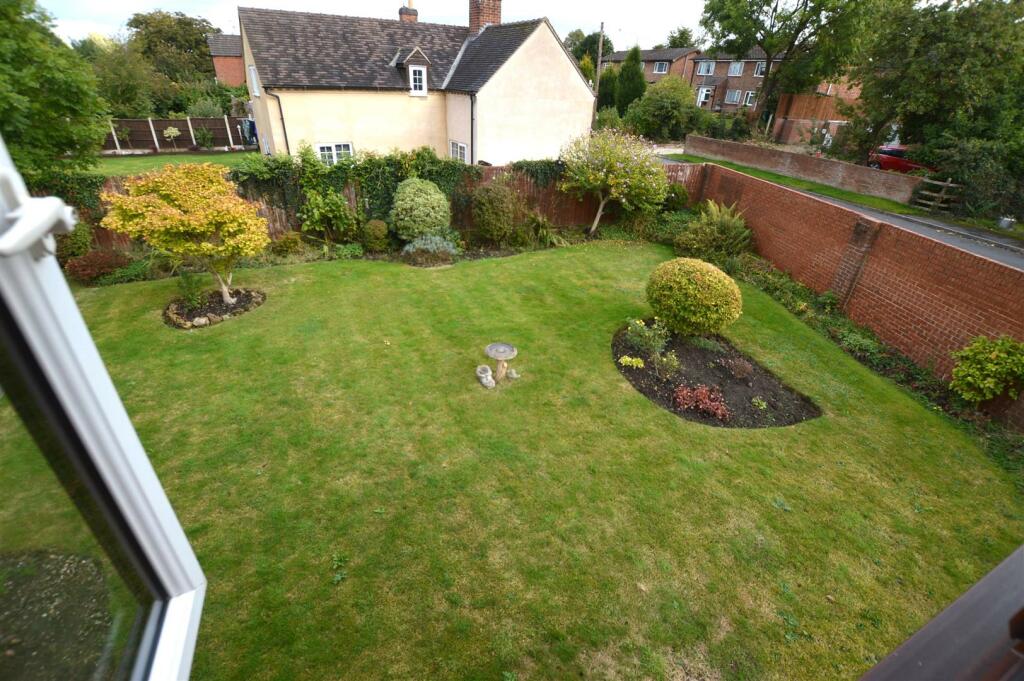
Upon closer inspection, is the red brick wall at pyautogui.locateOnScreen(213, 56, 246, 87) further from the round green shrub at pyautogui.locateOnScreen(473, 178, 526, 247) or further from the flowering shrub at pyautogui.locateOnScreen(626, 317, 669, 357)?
the flowering shrub at pyautogui.locateOnScreen(626, 317, 669, 357)

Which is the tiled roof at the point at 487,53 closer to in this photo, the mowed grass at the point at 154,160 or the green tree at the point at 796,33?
the mowed grass at the point at 154,160

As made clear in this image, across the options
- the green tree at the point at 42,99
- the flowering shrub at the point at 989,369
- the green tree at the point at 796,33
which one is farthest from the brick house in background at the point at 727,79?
the green tree at the point at 42,99

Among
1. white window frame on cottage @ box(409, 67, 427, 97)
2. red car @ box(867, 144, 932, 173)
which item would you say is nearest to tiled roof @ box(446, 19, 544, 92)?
white window frame on cottage @ box(409, 67, 427, 97)

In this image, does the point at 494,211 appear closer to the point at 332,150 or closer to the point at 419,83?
the point at 332,150

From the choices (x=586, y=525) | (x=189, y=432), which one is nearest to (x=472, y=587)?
(x=586, y=525)

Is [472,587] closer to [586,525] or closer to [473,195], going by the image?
[586,525]

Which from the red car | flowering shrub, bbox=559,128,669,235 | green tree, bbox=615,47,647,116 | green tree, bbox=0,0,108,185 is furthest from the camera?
green tree, bbox=615,47,647,116
